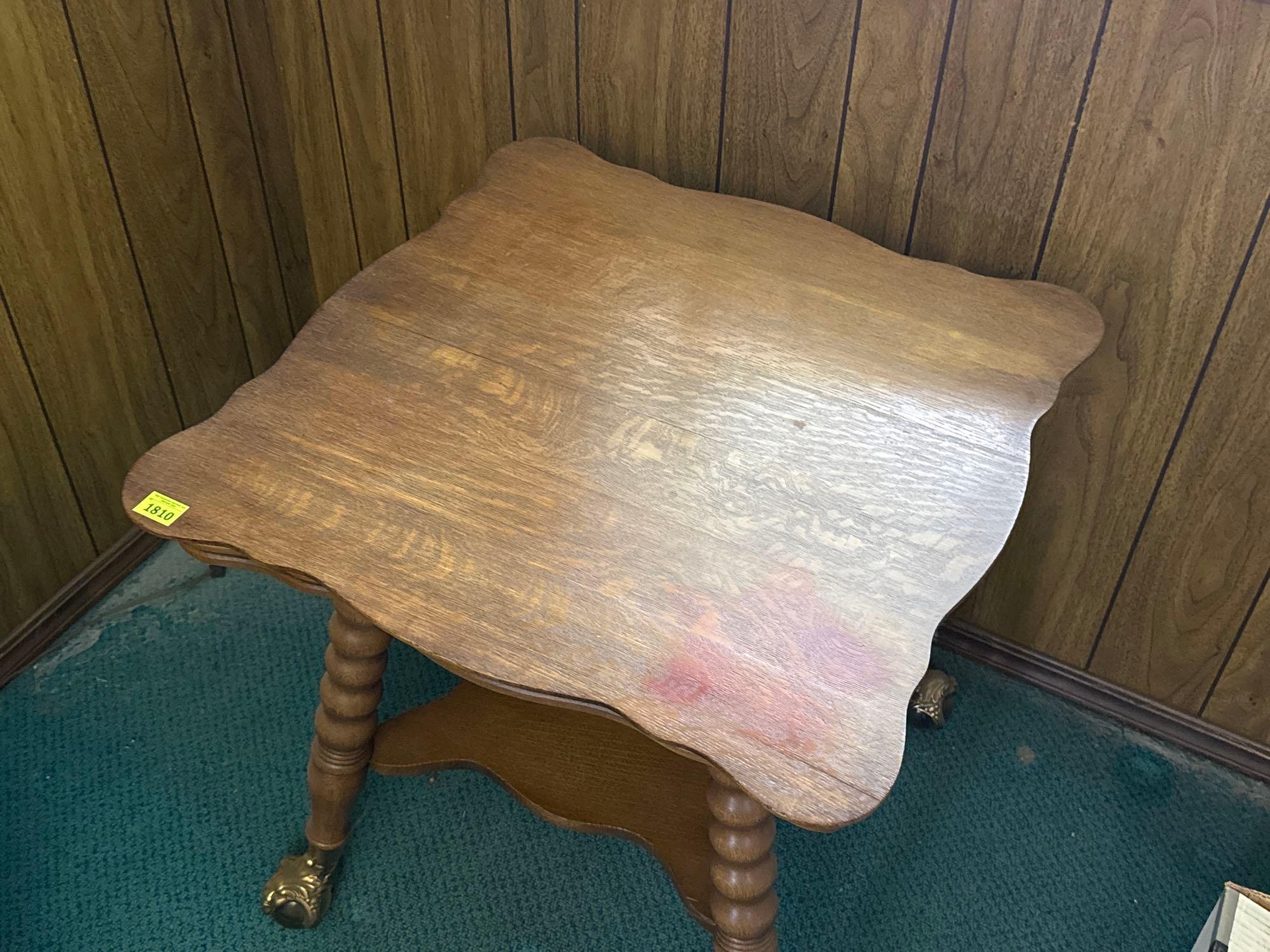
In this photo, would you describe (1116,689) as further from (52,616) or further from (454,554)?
(52,616)

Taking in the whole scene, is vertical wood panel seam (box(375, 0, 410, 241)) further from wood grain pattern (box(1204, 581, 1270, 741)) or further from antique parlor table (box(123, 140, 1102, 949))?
wood grain pattern (box(1204, 581, 1270, 741))

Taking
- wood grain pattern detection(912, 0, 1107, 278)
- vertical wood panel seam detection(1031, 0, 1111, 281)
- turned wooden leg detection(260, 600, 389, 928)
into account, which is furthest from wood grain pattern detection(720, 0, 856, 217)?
turned wooden leg detection(260, 600, 389, 928)

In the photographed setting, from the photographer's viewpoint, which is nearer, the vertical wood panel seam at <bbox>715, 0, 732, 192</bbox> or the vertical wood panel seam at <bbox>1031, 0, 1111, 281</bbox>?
the vertical wood panel seam at <bbox>1031, 0, 1111, 281</bbox>

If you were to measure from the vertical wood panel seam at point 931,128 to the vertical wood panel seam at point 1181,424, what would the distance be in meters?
0.32

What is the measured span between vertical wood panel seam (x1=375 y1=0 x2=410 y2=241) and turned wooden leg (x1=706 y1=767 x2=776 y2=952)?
87cm

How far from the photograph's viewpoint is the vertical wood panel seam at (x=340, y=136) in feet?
4.71

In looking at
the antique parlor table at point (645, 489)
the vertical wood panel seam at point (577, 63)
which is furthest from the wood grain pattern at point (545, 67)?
the antique parlor table at point (645, 489)

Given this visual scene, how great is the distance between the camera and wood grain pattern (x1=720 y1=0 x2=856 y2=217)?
116 centimetres

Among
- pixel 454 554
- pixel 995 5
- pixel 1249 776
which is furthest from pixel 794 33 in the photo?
pixel 1249 776

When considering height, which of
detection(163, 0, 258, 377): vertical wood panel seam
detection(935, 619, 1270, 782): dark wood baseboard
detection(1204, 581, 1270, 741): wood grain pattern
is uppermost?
detection(163, 0, 258, 377): vertical wood panel seam

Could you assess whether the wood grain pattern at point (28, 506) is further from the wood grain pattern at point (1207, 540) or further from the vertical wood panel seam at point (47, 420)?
the wood grain pattern at point (1207, 540)

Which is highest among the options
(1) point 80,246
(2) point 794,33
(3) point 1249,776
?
(2) point 794,33

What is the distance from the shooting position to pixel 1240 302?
3.63 feet

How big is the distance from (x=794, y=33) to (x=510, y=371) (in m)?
0.49
